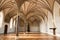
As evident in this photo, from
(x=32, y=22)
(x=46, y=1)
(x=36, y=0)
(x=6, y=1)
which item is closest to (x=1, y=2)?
(x=6, y=1)

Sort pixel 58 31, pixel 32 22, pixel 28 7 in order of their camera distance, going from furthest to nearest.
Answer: pixel 32 22
pixel 28 7
pixel 58 31

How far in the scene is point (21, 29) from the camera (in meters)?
38.3

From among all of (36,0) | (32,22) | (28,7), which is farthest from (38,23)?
(36,0)

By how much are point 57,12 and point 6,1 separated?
29.8ft

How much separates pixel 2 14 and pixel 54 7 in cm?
1132

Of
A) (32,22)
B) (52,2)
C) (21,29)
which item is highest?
(52,2)

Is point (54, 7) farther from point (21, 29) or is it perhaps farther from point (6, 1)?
point (21, 29)

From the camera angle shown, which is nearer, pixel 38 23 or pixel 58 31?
pixel 58 31

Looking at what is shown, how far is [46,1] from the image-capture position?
17.3 metres

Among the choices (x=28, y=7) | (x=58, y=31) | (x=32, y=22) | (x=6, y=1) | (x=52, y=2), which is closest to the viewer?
(x=58, y=31)

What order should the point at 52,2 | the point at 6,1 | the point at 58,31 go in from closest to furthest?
the point at 58,31 → the point at 52,2 → the point at 6,1

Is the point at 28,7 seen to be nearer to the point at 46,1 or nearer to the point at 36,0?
the point at 36,0

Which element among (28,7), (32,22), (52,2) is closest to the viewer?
(52,2)

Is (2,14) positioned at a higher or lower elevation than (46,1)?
lower
